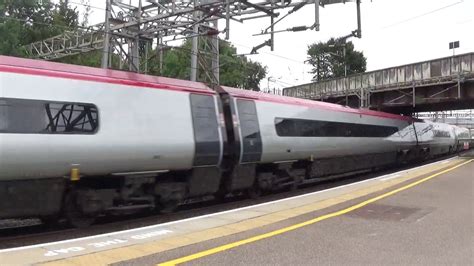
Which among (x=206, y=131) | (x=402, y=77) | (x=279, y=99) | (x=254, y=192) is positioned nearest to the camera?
(x=206, y=131)

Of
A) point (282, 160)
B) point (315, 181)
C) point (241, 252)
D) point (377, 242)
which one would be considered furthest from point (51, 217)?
point (315, 181)

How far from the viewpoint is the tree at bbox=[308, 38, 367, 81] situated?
280 feet

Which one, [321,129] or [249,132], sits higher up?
[321,129]

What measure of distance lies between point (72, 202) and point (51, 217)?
0.46 m

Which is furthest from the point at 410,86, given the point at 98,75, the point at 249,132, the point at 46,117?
the point at 46,117

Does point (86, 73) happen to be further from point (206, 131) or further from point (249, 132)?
point (249, 132)

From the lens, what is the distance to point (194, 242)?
7.30 meters

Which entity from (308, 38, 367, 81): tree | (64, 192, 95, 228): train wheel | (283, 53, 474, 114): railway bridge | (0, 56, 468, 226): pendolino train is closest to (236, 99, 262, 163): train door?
(0, 56, 468, 226): pendolino train

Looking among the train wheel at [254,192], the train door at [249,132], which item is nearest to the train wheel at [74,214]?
the train door at [249,132]

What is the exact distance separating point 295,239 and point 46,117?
4384 mm

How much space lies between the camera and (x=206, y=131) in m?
11.6

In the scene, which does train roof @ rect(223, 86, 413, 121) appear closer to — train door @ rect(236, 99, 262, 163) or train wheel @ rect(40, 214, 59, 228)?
train door @ rect(236, 99, 262, 163)

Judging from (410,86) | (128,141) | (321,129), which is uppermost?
(410,86)

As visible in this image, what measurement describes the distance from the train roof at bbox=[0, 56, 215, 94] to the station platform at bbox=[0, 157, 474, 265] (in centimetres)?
283
